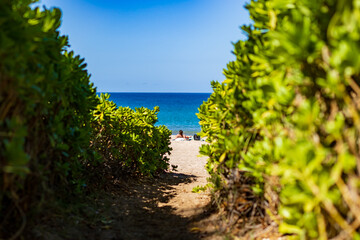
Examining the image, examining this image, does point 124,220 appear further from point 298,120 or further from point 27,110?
point 298,120

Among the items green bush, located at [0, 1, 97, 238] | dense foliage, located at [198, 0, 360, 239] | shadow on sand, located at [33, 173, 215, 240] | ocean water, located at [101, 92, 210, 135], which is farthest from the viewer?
ocean water, located at [101, 92, 210, 135]

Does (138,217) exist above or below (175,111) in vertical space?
below

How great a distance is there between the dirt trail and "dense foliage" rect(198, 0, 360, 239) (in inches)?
24.9

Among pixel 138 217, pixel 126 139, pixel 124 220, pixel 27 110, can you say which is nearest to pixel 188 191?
pixel 126 139

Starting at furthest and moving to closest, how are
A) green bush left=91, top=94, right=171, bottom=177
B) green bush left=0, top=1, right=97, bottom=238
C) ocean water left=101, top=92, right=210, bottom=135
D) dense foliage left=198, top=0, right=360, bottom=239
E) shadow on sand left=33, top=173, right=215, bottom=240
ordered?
1. ocean water left=101, top=92, right=210, bottom=135
2. green bush left=91, top=94, right=171, bottom=177
3. shadow on sand left=33, top=173, right=215, bottom=240
4. green bush left=0, top=1, right=97, bottom=238
5. dense foliage left=198, top=0, right=360, bottom=239

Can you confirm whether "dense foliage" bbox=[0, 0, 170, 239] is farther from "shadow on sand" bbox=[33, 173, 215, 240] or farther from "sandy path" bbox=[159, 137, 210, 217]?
"sandy path" bbox=[159, 137, 210, 217]

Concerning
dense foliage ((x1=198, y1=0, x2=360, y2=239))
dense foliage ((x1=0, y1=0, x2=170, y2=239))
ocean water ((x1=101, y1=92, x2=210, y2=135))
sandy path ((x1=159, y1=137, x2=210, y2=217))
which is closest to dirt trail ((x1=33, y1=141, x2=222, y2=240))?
sandy path ((x1=159, y1=137, x2=210, y2=217))

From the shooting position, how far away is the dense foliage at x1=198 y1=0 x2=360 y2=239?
178 centimetres

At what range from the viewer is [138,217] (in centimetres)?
429

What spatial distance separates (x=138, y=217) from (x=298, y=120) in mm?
3112

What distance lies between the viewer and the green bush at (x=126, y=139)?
5.48 m

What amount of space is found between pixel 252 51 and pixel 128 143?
3.92m

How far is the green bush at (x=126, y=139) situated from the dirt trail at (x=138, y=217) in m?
0.46

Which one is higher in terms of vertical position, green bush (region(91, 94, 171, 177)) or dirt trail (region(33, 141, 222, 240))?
green bush (region(91, 94, 171, 177))
